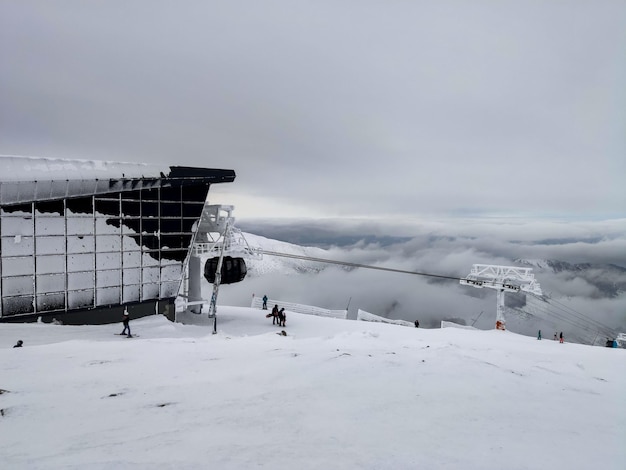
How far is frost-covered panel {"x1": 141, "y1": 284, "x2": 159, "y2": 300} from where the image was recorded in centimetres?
2634

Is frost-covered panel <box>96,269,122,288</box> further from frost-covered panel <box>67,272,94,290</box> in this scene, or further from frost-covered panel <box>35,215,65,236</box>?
frost-covered panel <box>35,215,65,236</box>

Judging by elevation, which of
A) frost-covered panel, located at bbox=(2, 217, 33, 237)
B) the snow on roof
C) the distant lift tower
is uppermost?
the snow on roof

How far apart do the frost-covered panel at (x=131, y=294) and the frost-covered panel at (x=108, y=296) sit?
1.53 feet

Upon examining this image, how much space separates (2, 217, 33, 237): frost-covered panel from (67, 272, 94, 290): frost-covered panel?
363cm

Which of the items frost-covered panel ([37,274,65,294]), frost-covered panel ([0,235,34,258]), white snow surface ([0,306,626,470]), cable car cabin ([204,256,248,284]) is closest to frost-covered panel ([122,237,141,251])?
frost-covered panel ([37,274,65,294])

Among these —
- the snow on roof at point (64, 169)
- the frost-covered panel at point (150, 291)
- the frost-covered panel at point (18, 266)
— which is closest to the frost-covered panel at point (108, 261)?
the frost-covered panel at point (150, 291)

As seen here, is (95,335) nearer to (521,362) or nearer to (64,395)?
(64,395)

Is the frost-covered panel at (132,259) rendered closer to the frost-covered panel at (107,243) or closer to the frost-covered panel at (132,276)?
the frost-covered panel at (132,276)

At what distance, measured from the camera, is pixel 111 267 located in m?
24.7

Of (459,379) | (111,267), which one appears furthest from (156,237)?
(459,379)

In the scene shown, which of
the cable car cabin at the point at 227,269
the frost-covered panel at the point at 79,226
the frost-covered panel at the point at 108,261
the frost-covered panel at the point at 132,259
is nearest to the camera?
the frost-covered panel at the point at 79,226

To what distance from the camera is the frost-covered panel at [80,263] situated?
22.9m

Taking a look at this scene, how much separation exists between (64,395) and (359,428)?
595cm

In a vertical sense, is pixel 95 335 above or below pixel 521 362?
below
